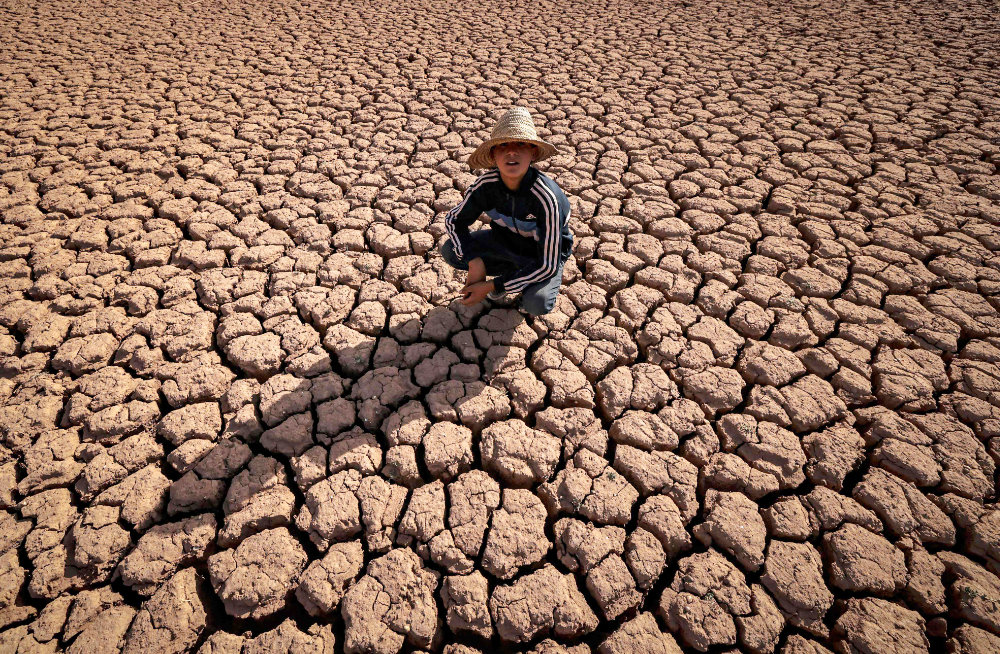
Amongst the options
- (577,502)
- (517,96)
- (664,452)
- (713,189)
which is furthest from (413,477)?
(517,96)

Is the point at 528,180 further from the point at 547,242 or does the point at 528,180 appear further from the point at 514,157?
the point at 547,242

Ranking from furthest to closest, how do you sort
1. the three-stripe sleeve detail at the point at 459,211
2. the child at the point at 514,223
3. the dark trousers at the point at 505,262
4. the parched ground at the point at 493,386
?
the dark trousers at the point at 505,262 < the three-stripe sleeve detail at the point at 459,211 < the child at the point at 514,223 < the parched ground at the point at 493,386

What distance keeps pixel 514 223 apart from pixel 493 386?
2.32 ft

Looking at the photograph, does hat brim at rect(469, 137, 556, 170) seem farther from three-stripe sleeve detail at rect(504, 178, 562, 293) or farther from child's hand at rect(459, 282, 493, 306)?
child's hand at rect(459, 282, 493, 306)

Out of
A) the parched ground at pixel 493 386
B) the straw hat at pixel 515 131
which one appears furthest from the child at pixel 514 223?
the parched ground at pixel 493 386

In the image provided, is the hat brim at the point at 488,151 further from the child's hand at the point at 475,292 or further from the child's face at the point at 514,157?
the child's hand at the point at 475,292

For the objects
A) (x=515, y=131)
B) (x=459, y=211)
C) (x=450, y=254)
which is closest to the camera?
(x=515, y=131)

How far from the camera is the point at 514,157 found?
1623mm

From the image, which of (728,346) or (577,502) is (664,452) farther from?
(728,346)

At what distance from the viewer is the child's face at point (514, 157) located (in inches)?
64.0

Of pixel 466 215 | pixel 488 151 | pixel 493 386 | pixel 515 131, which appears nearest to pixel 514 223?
pixel 466 215

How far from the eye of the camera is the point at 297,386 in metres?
1.78

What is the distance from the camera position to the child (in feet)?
5.37

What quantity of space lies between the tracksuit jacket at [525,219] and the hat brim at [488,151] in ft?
0.16
